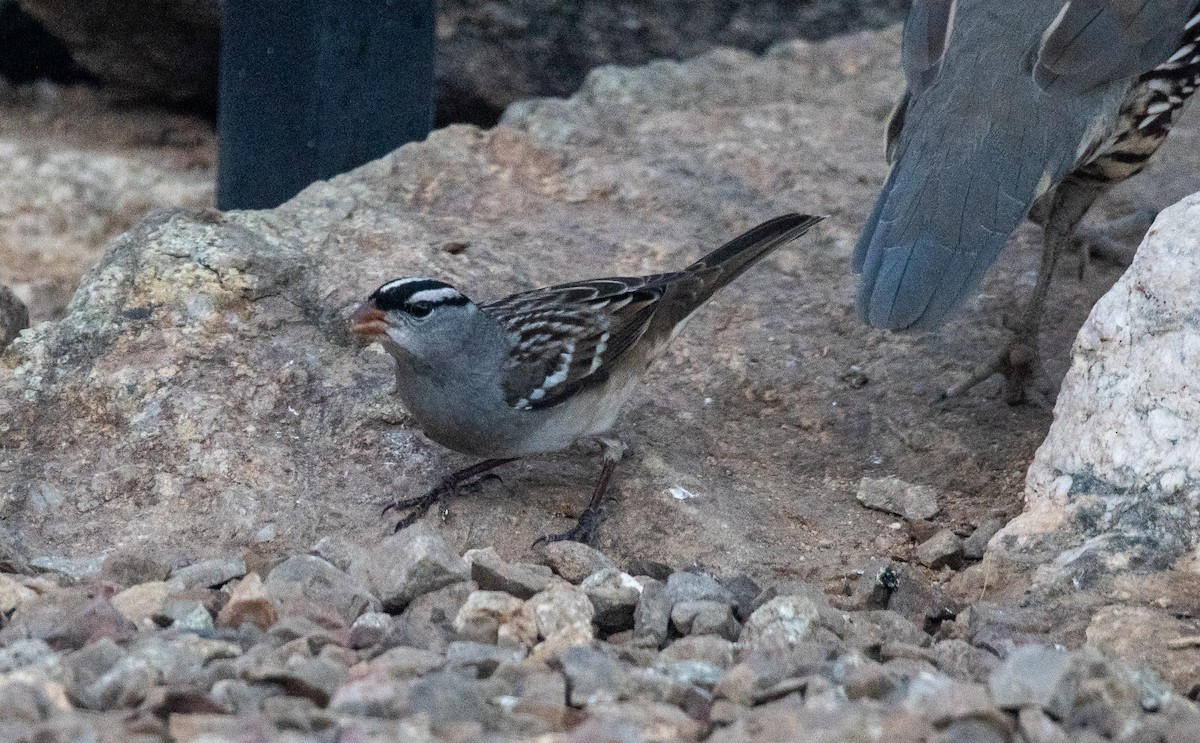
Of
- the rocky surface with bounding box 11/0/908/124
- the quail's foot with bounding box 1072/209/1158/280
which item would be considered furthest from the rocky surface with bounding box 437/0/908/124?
the quail's foot with bounding box 1072/209/1158/280

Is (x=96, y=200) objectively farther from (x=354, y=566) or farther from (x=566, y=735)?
(x=566, y=735)

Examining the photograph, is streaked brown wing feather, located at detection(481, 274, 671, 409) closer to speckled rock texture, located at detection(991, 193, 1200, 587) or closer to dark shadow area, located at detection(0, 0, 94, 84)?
speckled rock texture, located at detection(991, 193, 1200, 587)

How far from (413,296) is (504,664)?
5.71ft

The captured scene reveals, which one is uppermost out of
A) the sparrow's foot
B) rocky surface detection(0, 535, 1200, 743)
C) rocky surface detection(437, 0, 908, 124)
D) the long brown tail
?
rocky surface detection(437, 0, 908, 124)

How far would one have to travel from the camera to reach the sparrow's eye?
546 centimetres

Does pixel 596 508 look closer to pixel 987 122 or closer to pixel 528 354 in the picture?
pixel 528 354

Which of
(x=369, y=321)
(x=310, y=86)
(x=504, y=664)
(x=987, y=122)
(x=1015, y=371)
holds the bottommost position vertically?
(x=504, y=664)

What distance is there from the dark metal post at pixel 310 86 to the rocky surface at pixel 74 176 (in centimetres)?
120

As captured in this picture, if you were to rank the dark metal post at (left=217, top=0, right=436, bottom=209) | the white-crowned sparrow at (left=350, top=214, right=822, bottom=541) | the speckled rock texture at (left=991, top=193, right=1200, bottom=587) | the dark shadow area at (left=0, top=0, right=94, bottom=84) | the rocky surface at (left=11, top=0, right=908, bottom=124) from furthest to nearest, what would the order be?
1. the dark shadow area at (left=0, top=0, right=94, bottom=84)
2. the rocky surface at (left=11, top=0, right=908, bottom=124)
3. the dark metal post at (left=217, top=0, right=436, bottom=209)
4. the white-crowned sparrow at (left=350, top=214, right=822, bottom=541)
5. the speckled rock texture at (left=991, top=193, right=1200, bottom=587)

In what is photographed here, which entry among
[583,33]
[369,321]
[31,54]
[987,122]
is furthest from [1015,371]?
[31,54]

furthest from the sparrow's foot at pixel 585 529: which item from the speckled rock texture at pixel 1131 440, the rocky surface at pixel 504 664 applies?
the speckled rock texture at pixel 1131 440

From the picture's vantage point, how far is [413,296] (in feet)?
17.9

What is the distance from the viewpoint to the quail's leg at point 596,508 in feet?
17.9

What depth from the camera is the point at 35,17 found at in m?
9.45
